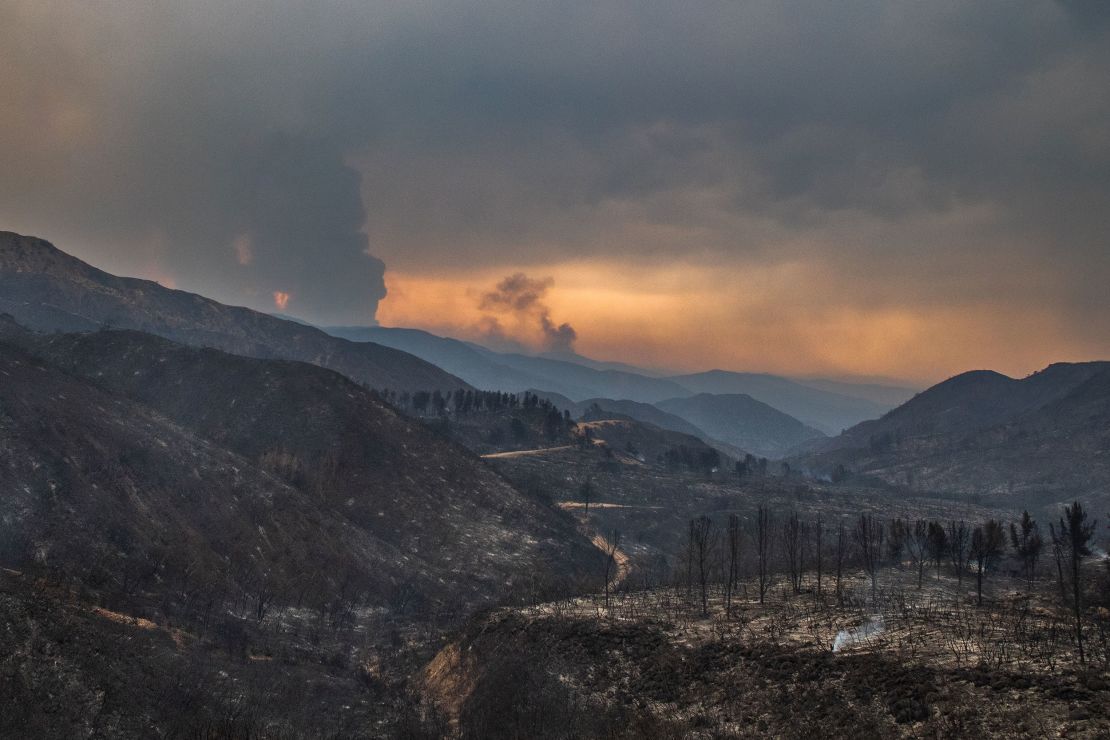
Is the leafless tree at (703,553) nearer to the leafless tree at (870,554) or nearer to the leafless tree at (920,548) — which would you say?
the leafless tree at (870,554)

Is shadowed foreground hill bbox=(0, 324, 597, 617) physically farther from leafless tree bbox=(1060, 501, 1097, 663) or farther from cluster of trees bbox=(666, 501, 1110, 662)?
leafless tree bbox=(1060, 501, 1097, 663)

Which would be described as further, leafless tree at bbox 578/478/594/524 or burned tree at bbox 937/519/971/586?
leafless tree at bbox 578/478/594/524

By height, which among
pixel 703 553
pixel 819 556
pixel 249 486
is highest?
pixel 249 486

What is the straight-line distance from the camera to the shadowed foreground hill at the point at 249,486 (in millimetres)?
71562

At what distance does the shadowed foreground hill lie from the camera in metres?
71.6

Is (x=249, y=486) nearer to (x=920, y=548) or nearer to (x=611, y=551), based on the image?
(x=611, y=551)

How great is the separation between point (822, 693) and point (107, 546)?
7619 centimetres

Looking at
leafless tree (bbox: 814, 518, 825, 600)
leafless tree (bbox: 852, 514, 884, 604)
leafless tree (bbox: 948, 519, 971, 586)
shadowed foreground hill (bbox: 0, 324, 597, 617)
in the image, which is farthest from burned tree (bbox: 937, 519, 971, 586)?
shadowed foreground hill (bbox: 0, 324, 597, 617)

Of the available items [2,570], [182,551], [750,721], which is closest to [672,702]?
[750,721]

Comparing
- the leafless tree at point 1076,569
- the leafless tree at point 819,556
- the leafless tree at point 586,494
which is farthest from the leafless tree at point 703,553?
the leafless tree at point 586,494

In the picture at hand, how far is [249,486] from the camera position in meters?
98.6

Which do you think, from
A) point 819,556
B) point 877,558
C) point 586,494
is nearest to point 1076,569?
point 819,556

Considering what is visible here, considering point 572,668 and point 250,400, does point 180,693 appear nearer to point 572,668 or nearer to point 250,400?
point 572,668

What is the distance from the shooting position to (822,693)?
36188 mm
